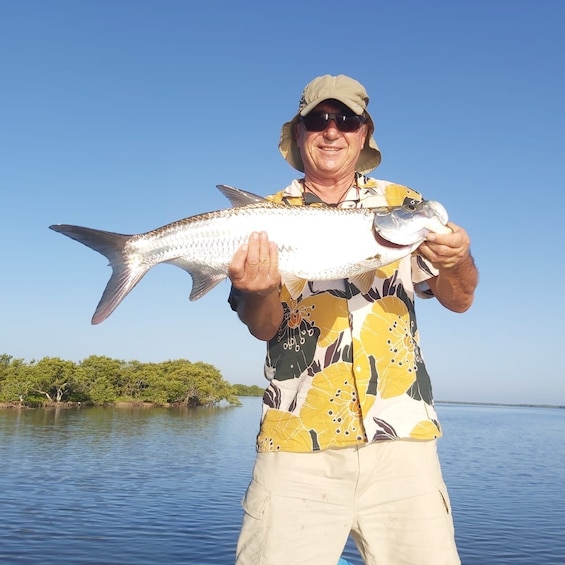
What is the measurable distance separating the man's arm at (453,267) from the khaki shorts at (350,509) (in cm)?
109

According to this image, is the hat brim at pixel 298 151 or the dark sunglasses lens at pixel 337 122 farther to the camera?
the hat brim at pixel 298 151

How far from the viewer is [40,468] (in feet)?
95.8

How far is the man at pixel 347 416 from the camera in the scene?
379cm

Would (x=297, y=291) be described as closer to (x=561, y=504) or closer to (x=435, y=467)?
(x=435, y=467)

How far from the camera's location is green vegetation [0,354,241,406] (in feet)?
283

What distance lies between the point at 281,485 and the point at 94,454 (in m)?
34.5

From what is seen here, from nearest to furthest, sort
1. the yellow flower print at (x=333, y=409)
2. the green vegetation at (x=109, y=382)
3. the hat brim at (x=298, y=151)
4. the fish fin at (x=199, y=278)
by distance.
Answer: the yellow flower print at (x=333, y=409)
the fish fin at (x=199, y=278)
the hat brim at (x=298, y=151)
the green vegetation at (x=109, y=382)

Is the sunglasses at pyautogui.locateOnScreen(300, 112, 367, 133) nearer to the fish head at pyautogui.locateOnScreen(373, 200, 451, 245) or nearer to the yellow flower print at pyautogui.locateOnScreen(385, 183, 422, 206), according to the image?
the yellow flower print at pyautogui.locateOnScreen(385, 183, 422, 206)

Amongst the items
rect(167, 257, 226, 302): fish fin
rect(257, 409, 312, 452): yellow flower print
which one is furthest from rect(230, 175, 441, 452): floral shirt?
rect(167, 257, 226, 302): fish fin

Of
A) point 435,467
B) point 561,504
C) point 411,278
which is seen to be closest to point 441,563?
point 435,467

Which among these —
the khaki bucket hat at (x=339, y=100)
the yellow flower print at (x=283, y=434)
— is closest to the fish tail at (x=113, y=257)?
the yellow flower print at (x=283, y=434)

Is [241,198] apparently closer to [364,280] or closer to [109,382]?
[364,280]

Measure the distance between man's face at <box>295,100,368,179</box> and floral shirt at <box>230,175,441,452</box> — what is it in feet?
1.94

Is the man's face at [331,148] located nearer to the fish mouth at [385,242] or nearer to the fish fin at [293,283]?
the fish mouth at [385,242]
